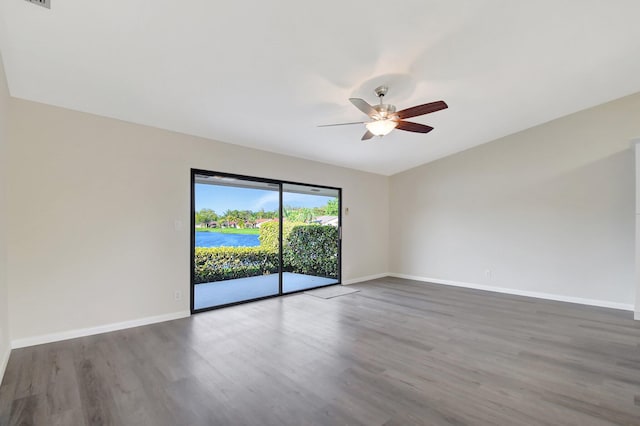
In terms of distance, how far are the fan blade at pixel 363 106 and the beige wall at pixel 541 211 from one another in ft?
12.4

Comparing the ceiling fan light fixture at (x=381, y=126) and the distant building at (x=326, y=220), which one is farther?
the distant building at (x=326, y=220)

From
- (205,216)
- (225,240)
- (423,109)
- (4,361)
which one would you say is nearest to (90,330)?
(4,361)

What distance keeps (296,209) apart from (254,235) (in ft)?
3.18

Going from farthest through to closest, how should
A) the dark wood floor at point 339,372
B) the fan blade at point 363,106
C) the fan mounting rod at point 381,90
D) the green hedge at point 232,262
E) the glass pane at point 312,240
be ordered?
the glass pane at point 312,240
the green hedge at point 232,262
the fan mounting rod at point 381,90
the fan blade at point 363,106
the dark wood floor at point 339,372

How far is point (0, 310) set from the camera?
2.44 m

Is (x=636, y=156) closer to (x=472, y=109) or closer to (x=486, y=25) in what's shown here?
(x=472, y=109)

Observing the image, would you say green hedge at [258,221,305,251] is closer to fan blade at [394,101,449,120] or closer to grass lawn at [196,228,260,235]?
grass lawn at [196,228,260,235]

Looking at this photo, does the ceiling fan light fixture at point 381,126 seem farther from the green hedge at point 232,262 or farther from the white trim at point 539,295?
the white trim at point 539,295

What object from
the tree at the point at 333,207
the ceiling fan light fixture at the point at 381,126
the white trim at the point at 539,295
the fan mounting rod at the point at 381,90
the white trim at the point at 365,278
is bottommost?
the white trim at the point at 365,278

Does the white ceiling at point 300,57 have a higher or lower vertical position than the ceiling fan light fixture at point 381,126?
higher

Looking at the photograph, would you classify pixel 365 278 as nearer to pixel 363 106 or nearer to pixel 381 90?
pixel 381 90

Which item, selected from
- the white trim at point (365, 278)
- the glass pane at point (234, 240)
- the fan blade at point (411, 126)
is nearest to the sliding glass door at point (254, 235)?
the glass pane at point (234, 240)

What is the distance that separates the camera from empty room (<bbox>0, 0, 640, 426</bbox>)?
2158 millimetres

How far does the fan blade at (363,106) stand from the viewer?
2.73m
